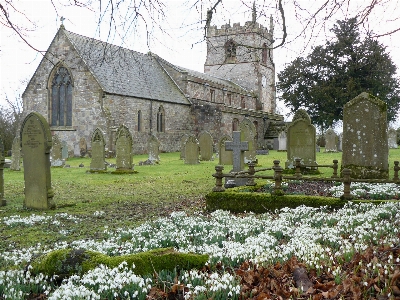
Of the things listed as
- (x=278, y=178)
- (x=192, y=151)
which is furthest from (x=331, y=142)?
(x=278, y=178)

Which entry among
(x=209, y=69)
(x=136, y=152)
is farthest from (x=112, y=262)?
(x=209, y=69)

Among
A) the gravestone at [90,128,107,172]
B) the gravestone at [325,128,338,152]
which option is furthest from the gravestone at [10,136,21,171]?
the gravestone at [325,128,338,152]

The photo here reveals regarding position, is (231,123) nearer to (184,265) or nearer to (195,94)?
(195,94)

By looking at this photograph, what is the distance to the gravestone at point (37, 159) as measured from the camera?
8.54m

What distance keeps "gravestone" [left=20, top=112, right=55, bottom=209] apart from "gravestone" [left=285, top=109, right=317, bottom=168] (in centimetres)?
804

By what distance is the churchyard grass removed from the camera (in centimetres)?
366

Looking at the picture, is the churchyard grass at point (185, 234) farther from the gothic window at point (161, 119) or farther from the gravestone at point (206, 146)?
the gothic window at point (161, 119)

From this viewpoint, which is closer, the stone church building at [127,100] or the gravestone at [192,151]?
the gravestone at [192,151]

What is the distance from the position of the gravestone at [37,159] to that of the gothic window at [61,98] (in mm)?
20300

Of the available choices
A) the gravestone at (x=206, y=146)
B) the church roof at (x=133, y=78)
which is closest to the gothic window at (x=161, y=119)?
the church roof at (x=133, y=78)

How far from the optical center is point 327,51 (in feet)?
124

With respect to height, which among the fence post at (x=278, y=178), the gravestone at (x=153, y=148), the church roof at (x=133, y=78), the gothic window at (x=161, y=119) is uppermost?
the church roof at (x=133, y=78)

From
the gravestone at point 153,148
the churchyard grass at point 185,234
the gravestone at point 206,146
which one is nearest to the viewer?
the churchyard grass at point 185,234

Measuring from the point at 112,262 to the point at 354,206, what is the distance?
4.76 metres
